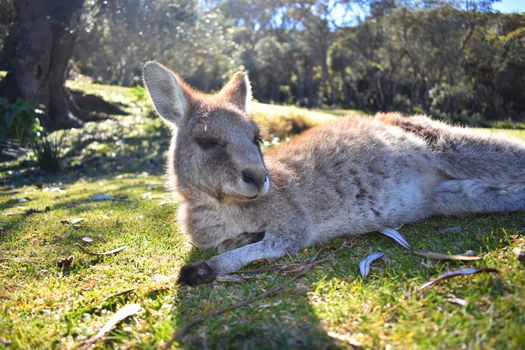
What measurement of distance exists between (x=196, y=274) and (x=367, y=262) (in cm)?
125

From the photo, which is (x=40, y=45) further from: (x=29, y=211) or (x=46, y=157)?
(x=29, y=211)

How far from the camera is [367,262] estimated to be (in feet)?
10.7

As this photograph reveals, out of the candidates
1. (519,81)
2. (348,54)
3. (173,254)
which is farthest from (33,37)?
(348,54)

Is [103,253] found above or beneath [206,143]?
beneath

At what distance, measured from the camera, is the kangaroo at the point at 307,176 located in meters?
3.67

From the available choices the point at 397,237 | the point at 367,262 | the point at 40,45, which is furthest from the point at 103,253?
the point at 40,45

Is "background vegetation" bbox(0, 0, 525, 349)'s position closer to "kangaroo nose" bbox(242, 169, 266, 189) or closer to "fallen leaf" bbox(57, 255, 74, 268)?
"fallen leaf" bbox(57, 255, 74, 268)

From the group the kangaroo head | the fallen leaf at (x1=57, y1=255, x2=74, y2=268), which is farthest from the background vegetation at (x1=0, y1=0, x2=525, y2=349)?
the kangaroo head

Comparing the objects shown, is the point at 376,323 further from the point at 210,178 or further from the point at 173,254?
the point at 173,254

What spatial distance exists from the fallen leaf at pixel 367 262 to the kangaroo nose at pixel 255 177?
95 centimetres

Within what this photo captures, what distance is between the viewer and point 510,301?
2279mm

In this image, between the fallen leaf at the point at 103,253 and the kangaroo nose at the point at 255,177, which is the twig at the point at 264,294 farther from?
the fallen leaf at the point at 103,253

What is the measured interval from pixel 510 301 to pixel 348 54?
3750 cm

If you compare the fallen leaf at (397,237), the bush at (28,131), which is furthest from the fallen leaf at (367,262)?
the bush at (28,131)
